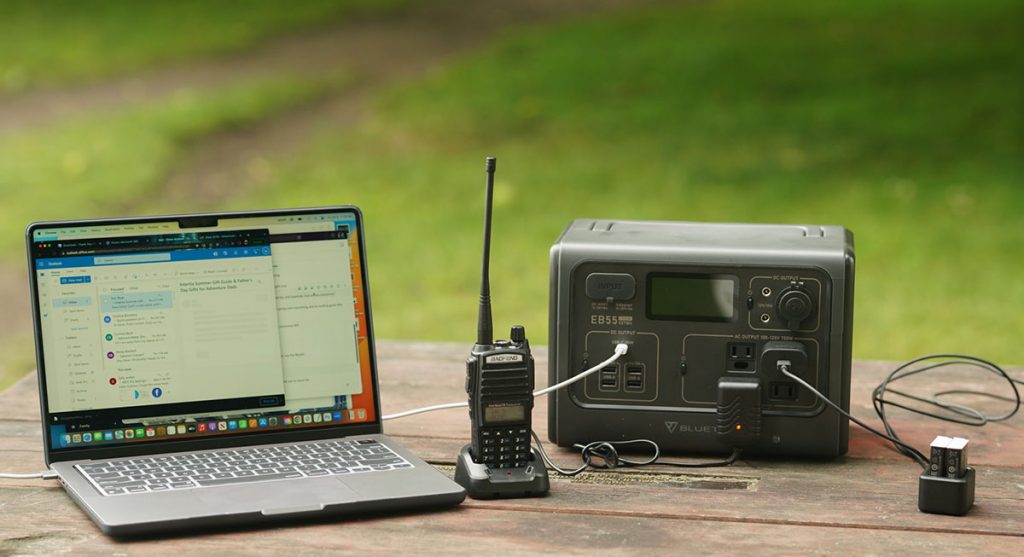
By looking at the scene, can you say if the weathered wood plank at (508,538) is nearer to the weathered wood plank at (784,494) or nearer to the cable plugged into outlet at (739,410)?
the weathered wood plank at (784,494)

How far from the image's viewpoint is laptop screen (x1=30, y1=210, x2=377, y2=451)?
1.80m

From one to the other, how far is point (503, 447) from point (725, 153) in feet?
21.1

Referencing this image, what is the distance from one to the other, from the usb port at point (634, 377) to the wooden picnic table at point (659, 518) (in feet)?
0.40

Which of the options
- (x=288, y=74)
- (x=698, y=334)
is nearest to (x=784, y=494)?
(x=698, y=334)

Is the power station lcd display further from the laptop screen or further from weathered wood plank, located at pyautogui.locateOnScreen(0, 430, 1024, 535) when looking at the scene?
the laptop screen

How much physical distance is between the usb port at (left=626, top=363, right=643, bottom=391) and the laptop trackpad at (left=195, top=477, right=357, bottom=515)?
0.45 metres

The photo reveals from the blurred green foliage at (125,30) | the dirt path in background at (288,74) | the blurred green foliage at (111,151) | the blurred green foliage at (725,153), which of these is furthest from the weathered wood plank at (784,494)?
the blurred green foliage at (125,30)

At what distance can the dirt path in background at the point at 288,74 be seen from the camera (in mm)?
7930

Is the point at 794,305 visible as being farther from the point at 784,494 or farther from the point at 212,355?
the point at 212,355

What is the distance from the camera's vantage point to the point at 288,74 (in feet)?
31.7

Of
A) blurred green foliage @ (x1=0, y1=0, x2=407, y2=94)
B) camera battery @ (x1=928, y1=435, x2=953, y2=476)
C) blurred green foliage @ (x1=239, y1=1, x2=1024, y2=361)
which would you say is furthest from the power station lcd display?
blurred green foliage @ (x1=0, y1=0, x2=407, y2=94)

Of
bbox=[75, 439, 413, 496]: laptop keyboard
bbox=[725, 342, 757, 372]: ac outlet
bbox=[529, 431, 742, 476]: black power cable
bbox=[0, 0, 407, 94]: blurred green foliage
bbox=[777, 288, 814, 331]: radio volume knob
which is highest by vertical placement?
bbox=[0, 0, 407, 94]: blurred green foliage

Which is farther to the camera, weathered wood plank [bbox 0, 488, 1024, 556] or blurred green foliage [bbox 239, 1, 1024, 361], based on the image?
blurred green foliage [bbox 239, 1, 1024, 361]

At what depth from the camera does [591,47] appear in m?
9.86
